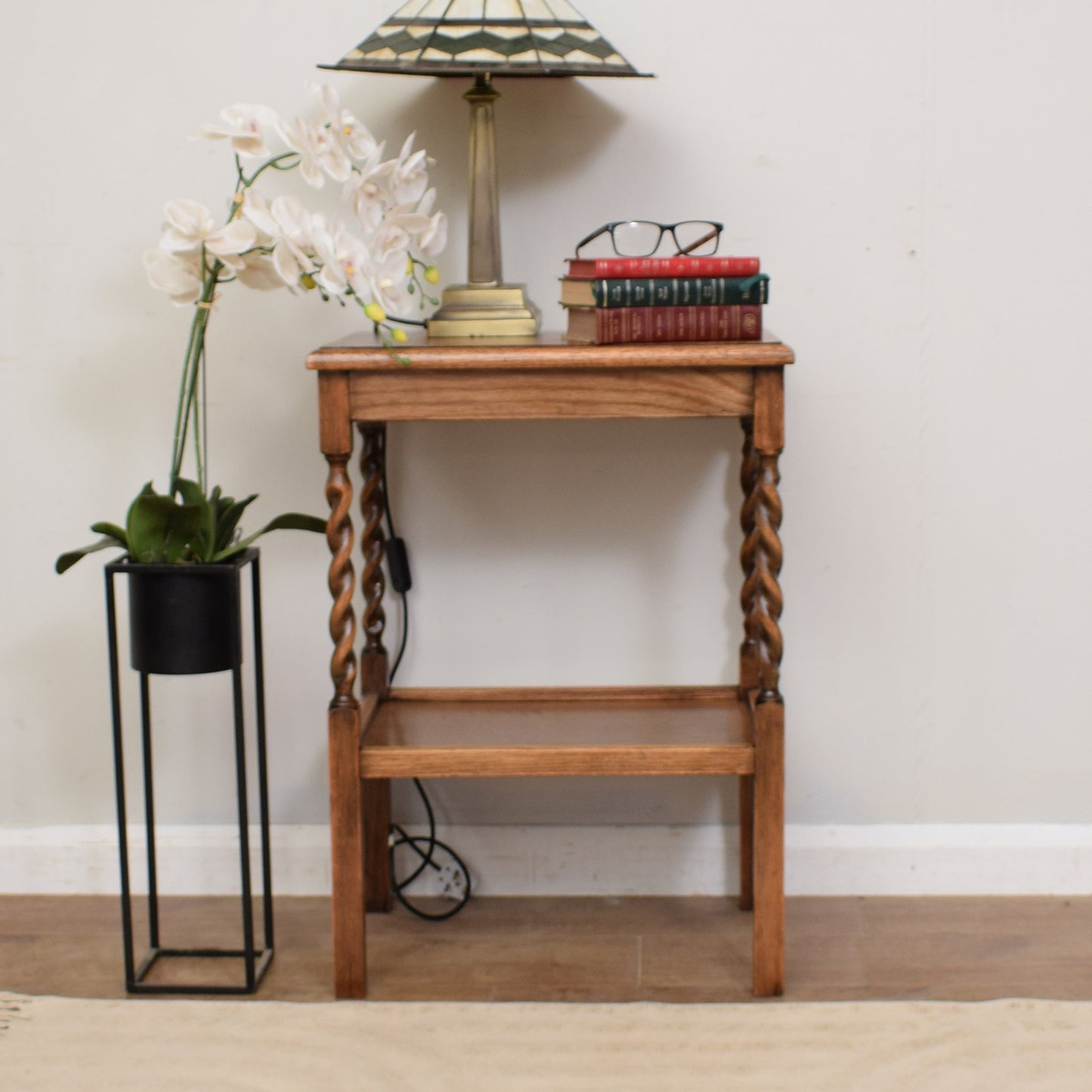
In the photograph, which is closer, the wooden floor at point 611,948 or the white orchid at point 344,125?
the white orchid at point 344,125

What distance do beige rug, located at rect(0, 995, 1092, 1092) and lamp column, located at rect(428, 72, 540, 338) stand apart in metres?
0.83

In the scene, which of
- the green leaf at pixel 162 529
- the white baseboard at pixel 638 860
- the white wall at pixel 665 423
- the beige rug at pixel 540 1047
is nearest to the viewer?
the beige rug at pixel 540 1047

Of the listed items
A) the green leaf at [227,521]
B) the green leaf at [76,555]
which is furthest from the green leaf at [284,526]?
the green leaf at [76,555]

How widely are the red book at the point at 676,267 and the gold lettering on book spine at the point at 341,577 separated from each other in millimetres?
374

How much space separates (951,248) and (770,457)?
0.53m

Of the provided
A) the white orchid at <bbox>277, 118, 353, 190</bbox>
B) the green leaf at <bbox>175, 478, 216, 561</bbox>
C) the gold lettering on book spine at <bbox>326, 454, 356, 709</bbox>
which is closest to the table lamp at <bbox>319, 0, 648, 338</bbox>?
the white orchid at <bbox>277, 118, 353, 190</bbox>

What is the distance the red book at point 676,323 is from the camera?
1489mm

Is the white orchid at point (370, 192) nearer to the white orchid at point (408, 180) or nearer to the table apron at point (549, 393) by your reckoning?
the white orchid at point (408, 180)

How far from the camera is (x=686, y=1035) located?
A: 4.92 ft

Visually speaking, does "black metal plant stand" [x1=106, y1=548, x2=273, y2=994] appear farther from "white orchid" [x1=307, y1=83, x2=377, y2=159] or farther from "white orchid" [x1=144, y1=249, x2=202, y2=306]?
"white orchid" [x1=307, y1=83, x2=377, y2=159]

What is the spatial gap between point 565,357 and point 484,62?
0.37 metres

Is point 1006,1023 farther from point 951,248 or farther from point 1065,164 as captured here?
point 1065,164

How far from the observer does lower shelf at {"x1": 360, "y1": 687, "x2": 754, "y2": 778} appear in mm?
1551

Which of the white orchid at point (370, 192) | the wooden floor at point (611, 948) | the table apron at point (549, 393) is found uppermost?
the white orchid at point (370, 192)
